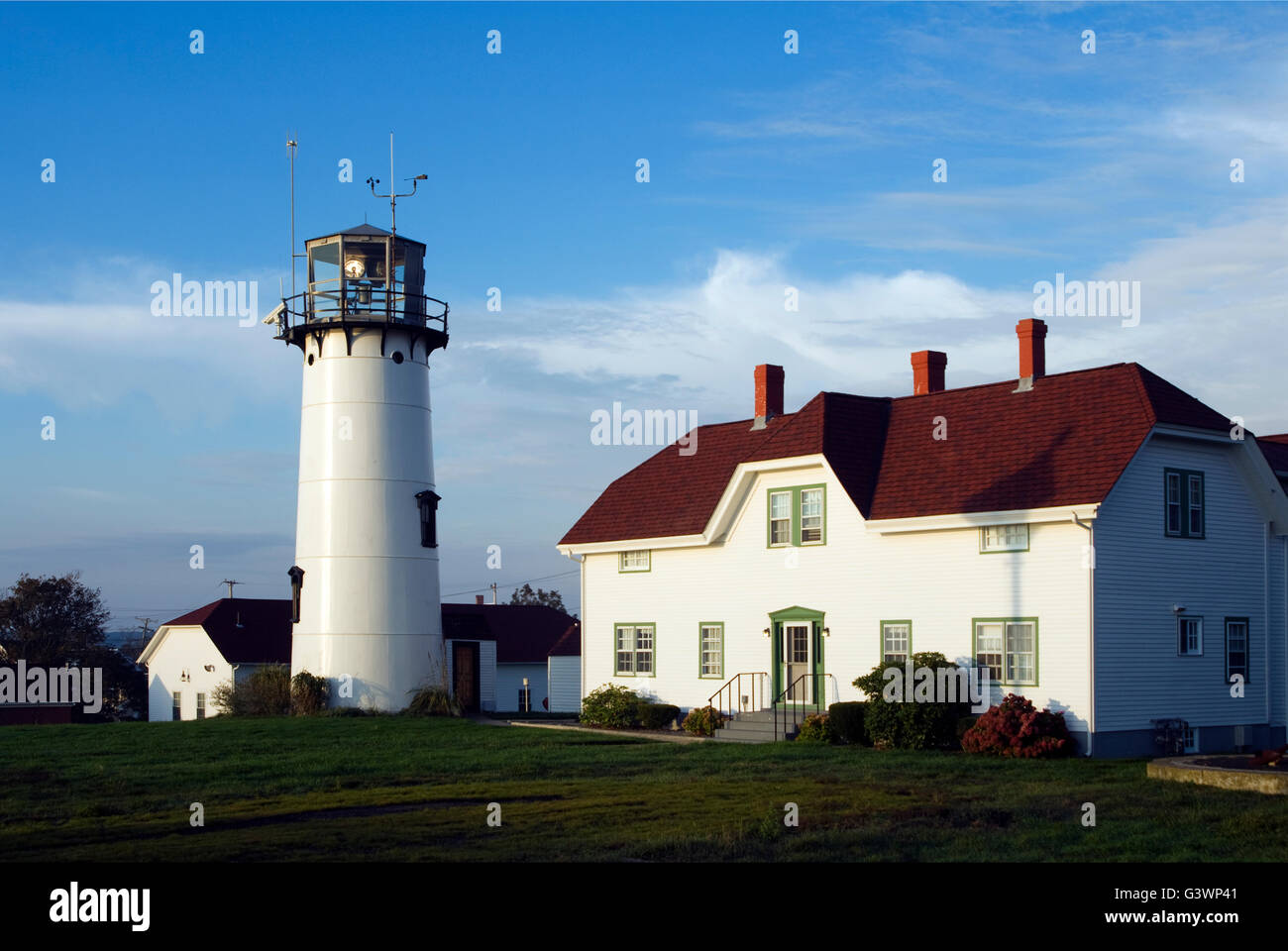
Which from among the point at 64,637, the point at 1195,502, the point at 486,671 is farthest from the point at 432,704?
the point at 64,637

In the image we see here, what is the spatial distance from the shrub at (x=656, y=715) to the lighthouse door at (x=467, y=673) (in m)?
12.4

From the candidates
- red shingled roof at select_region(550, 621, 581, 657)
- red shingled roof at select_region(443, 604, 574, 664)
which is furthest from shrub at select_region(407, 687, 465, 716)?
red shingled roof at select_region(550, 621, 581, 657)

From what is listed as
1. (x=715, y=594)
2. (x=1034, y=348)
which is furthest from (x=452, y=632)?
(x=1034, y=348)

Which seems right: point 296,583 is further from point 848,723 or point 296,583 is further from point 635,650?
point 848,723

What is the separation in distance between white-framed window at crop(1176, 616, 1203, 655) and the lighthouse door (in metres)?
23.0

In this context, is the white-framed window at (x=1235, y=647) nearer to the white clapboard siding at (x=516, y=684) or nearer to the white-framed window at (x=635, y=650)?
the white-framed window at (x=635, y=650)

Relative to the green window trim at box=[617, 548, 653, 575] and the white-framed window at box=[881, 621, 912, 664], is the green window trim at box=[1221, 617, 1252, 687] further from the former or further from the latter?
the green window trim at box=[617, 548, 653, 575]

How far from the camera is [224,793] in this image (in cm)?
1897

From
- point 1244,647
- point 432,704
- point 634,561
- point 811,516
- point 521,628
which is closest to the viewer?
point 1244,647

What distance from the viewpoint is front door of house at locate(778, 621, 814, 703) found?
2981 cm

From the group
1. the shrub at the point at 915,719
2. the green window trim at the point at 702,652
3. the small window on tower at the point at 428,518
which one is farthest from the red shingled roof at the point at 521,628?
the shrub at the point at 915,719

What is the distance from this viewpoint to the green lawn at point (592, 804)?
14.0 m

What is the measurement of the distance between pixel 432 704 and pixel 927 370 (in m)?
14.3

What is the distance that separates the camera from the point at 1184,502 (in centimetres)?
2725
